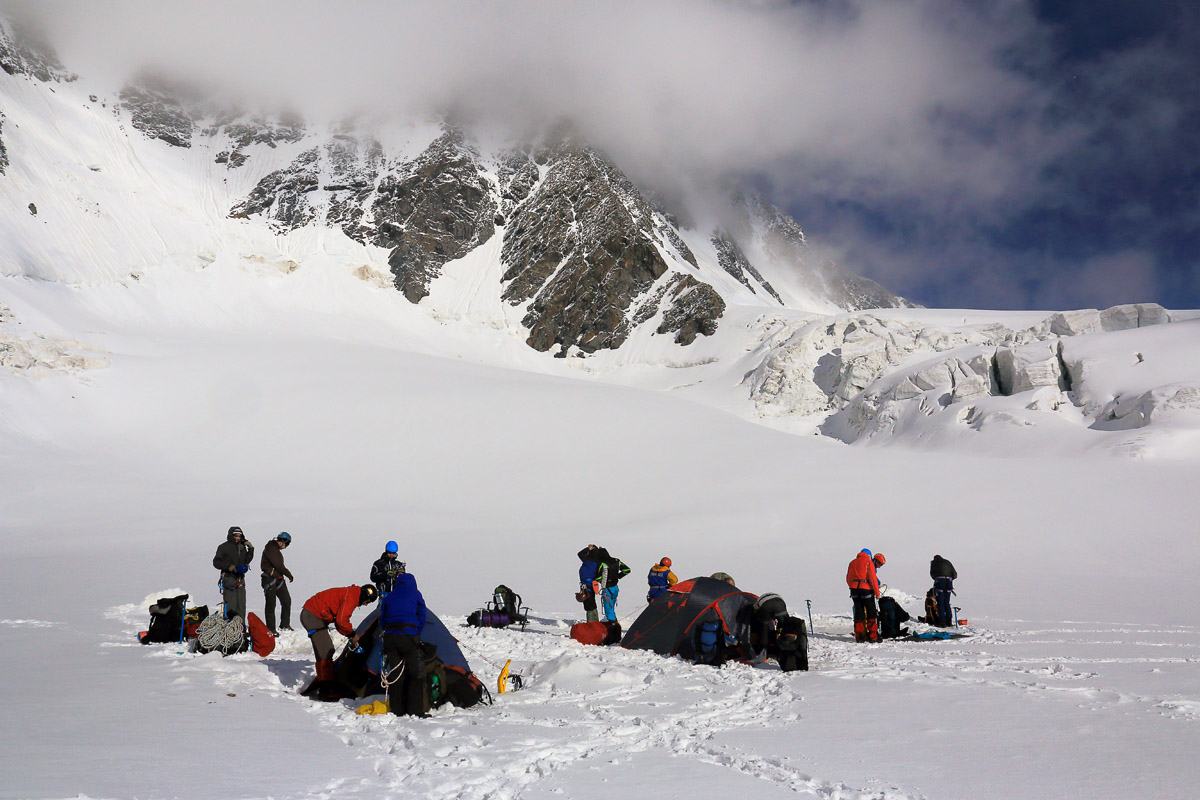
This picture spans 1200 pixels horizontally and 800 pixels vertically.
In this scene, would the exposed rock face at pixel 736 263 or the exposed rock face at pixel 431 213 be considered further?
the exposed rock face at pixel 736 263

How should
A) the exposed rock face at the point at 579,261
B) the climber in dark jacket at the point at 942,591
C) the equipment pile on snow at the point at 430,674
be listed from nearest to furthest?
1. the equipment pile on snow at the point at 430,674
2. the climber in dark jacket at the point at 942,591
3. the exposed rock face at the point at 579,261

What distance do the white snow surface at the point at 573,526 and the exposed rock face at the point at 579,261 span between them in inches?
758

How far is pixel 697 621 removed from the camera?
27.8 feet

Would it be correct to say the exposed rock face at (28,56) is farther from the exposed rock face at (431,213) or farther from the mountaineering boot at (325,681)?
the mountaineering boot at (325,681)

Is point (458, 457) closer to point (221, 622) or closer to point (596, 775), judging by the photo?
point (221, 622)

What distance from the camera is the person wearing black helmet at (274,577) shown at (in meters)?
9.42

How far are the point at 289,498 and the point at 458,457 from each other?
7.28 metres

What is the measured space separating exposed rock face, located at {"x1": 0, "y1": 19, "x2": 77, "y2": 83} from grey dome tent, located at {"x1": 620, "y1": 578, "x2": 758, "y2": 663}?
8920cm

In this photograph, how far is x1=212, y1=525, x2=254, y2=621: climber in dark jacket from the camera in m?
8.93

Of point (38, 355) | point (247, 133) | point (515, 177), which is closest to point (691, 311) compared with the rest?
point (515, 177)

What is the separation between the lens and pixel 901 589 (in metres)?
13.1

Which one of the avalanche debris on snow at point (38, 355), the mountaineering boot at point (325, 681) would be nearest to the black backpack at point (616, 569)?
the mountaineering boot at point (325, 681)

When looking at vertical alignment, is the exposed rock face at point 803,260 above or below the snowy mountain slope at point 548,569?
above

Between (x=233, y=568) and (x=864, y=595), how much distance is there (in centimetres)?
840
